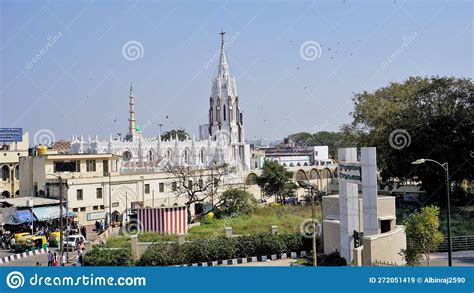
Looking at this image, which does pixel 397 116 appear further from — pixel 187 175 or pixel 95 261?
pixel 95 261

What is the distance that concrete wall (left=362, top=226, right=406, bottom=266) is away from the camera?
1766 centimetres

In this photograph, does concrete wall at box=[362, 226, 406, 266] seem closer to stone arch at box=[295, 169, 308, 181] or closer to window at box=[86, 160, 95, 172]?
window at box=[86, 160, 95, 172]

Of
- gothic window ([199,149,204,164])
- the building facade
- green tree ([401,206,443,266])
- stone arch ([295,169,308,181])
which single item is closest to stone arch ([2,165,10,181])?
the building facade

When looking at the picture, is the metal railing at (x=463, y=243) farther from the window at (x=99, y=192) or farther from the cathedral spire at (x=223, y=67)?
the cathedral spire at (x=223, y=67)

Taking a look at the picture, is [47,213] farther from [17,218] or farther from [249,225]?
[249,225]

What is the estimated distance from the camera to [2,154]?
3978 cm

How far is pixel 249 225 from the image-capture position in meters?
30.1

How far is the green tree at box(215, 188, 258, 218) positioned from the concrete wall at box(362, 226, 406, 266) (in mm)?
17117

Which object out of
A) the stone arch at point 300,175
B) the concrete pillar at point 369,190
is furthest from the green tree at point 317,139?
the concrete pillar at point 369,190

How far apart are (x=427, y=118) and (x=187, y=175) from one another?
1653cm

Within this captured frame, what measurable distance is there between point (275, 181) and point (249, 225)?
2084cm

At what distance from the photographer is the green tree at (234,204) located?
119ft

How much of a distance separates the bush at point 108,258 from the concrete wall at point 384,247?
8597 millimetres

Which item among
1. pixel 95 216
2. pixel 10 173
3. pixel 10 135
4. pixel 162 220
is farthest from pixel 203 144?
pixel 162 220
